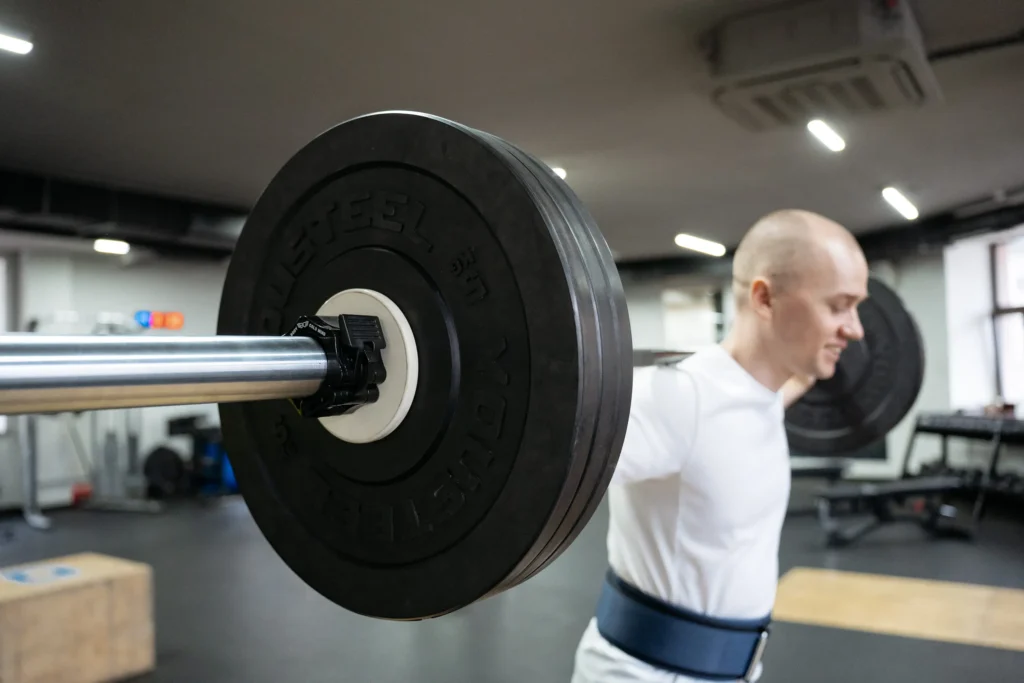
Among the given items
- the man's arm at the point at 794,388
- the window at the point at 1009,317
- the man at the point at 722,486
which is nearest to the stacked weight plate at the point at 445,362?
the man at the point at 722,486

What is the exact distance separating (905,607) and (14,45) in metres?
4.98

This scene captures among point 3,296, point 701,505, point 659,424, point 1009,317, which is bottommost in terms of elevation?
point 701,505

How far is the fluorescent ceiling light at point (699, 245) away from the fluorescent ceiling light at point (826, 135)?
3446 mm

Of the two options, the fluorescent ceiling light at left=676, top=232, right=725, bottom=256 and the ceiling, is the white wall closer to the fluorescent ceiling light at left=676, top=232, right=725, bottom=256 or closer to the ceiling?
the ceiling

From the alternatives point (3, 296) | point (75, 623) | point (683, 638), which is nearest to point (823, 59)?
point (683, 638)

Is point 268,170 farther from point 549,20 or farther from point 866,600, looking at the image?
point 866,600

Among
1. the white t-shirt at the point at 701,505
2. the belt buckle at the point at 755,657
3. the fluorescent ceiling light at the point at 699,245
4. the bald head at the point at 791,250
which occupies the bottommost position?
the belt buckle at the point at 755,657

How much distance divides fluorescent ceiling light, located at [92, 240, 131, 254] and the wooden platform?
638 centimetres

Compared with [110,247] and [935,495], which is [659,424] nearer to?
[935,495]

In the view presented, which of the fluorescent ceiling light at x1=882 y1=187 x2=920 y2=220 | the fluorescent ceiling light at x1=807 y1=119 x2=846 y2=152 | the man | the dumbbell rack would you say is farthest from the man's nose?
the fluorescent ceiling light at x1=882 y1=187 x2=920 y2=220

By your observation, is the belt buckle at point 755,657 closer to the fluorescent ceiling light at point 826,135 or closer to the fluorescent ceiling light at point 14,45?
the fluorescent ceiling light at point 14,45

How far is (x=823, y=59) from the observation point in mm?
3170

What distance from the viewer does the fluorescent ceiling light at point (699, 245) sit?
8.62 metres

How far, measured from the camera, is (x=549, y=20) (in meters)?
3.26
